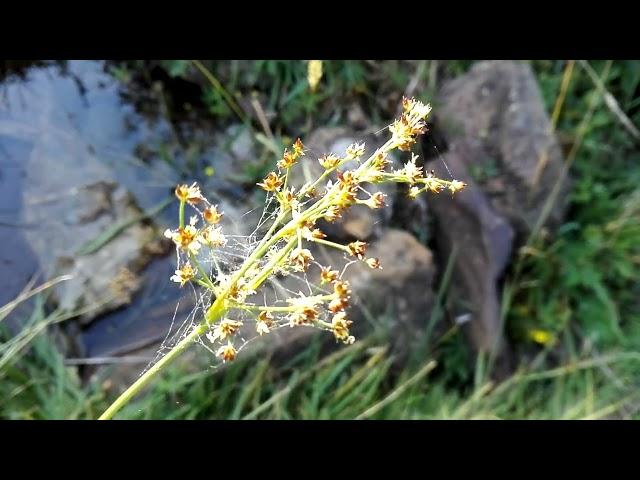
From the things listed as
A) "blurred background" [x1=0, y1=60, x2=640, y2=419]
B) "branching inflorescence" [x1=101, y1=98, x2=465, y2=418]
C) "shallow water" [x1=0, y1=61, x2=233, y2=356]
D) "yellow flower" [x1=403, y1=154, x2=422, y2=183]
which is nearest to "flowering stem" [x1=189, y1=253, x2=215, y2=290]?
"branching inflorescence" [x1=101, y1=98, x2=465, y2=418]

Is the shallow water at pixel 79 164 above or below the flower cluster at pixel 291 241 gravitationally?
above

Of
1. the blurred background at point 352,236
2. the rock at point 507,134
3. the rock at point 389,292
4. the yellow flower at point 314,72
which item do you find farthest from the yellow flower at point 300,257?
the rock at point 507,134

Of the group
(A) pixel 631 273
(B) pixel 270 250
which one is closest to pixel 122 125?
(B) pixel 270 250

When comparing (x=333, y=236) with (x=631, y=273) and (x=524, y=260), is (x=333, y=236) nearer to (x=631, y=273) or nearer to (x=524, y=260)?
(x=524, y=260)

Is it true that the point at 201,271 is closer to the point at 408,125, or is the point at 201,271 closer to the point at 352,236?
the point at 408,125

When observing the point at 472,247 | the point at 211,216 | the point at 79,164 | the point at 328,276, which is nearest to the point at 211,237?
the point at 211,216

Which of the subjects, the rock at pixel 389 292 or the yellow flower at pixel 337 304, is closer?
the yellow flower at pixel 337 304

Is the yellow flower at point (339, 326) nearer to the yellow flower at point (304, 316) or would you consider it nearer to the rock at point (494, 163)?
the yellow flower at point (304, 316)

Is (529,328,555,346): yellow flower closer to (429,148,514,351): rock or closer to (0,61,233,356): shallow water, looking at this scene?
(429,148,514,351): rock
